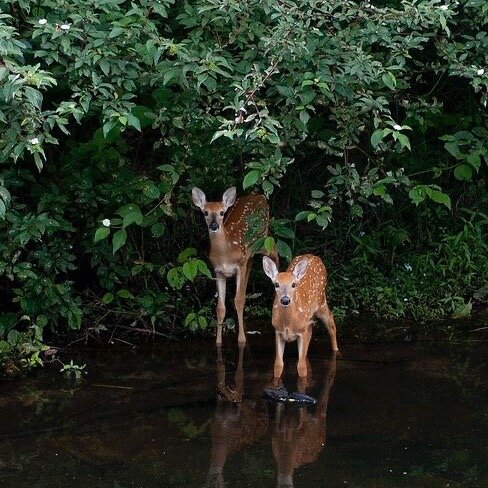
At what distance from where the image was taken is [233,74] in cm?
791

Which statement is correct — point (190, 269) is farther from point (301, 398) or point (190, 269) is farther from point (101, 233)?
point (301, 398)

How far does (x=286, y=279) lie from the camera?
8.28m

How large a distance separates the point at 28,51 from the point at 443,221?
4.51 m

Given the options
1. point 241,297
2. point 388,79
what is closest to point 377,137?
point 388,79

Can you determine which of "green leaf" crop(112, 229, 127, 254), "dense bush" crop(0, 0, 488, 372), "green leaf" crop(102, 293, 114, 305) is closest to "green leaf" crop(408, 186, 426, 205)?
"dense bush" crop(0, 0, 488, 372)

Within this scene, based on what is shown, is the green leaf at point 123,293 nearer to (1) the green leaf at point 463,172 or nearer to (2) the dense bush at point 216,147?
(2) the dense bush at point 216,147

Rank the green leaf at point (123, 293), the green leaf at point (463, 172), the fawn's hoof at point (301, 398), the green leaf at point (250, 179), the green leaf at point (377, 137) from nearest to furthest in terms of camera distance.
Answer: the green leaf at point (377, 137) < the fawn's hoof at point (301, 398) < the green leaf at point (250, 179) < the green leaf at point (123, 293) < the green leaf at point (463, 172)

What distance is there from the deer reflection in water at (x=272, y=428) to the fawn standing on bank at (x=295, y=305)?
23cm

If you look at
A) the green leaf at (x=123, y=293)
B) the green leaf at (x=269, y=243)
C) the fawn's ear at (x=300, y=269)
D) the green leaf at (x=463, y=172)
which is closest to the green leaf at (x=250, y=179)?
the fawn's ear at (x=300, y=269)

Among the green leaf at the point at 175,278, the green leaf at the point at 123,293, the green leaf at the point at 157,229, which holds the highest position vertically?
the green leaf at the point at 157,229

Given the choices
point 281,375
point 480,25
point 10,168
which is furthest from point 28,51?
point 480,25

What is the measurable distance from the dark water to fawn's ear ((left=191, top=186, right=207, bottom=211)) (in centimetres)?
110

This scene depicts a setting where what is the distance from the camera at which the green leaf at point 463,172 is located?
955 centimetres

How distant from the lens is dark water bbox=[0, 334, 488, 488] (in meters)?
6.21
